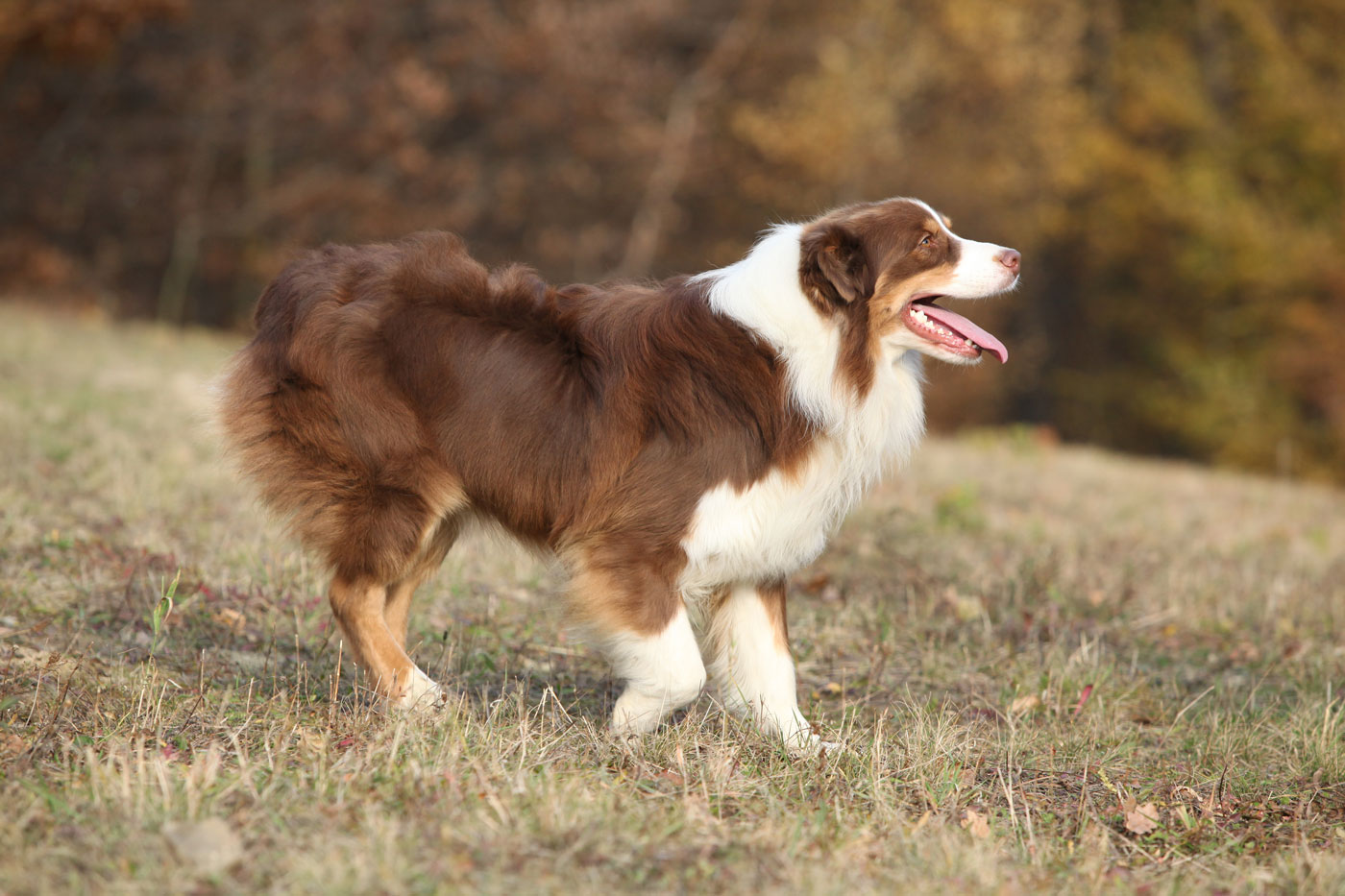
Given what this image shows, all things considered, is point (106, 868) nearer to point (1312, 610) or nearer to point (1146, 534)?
point (1312, 610)

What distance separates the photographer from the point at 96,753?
3.57 metres

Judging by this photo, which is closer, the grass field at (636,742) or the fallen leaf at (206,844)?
the fallen leaf at (206,844)

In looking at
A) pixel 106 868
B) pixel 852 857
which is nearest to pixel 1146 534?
pixel 852 857

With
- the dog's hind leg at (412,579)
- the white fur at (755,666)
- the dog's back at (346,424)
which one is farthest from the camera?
the dog's hind leg at (412,579)

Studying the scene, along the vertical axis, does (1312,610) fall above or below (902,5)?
below

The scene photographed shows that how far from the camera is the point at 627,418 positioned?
165 inches

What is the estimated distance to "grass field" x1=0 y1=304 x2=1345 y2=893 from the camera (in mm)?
3121

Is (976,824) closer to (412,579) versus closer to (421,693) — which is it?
(421,693)

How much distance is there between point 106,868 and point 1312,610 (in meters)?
5.86

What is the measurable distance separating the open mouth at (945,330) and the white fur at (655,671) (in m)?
1.21

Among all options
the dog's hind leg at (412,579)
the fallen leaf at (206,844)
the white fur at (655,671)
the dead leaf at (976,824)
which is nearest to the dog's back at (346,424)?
the dog's hind leg at (412,579)

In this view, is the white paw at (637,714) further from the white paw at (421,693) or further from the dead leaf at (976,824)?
the dead leaf at (976,824)

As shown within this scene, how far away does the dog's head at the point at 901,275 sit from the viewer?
420 centimetres

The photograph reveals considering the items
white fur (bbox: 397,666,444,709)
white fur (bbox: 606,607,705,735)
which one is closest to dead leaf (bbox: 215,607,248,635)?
white fur (bbox: 397,666,444,709)
